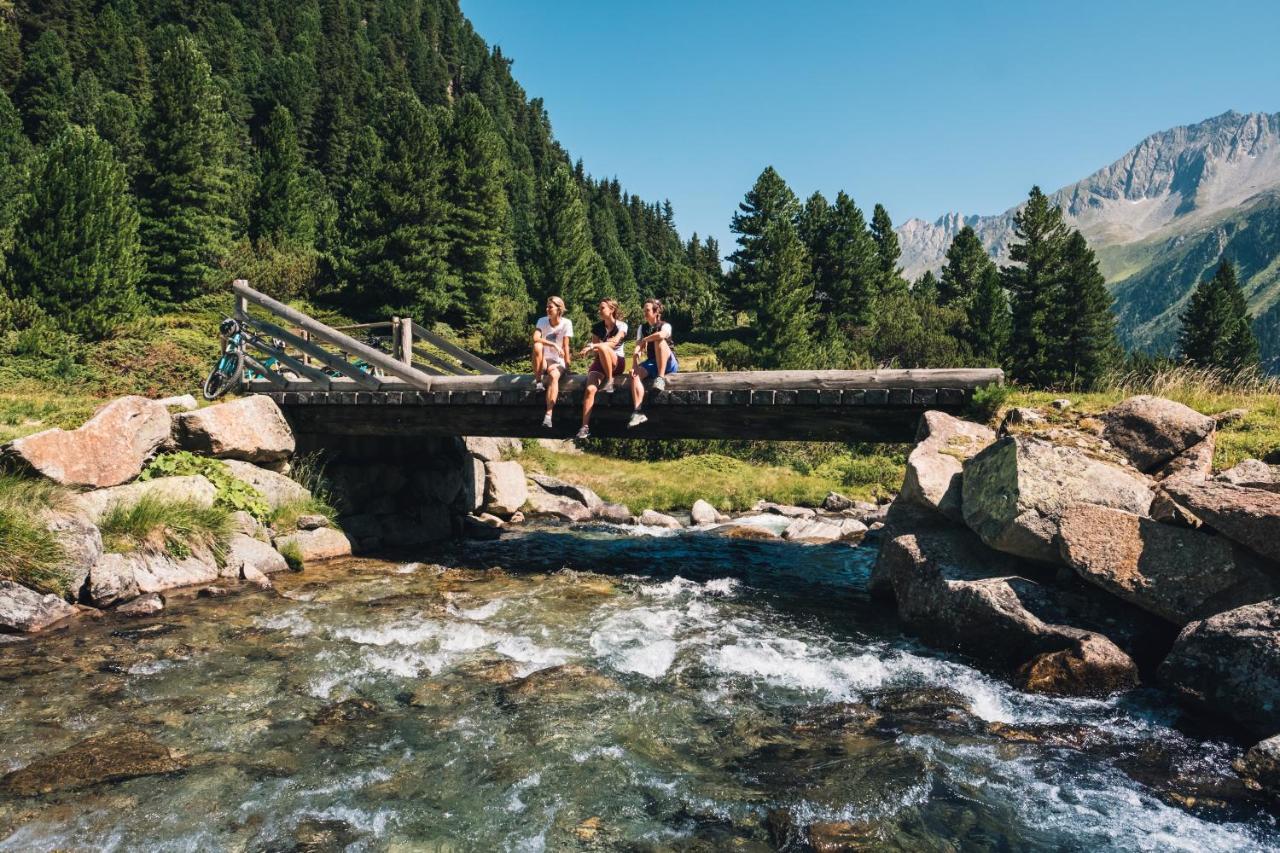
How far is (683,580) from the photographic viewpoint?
11.7 meters

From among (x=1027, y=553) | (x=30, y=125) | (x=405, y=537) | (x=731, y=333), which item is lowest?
(x=405, y=537)

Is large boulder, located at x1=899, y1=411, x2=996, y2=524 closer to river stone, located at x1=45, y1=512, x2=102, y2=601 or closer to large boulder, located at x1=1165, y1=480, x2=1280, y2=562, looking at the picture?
large boulder, located at x1=1165, y1=480, x2=1280, y2=562

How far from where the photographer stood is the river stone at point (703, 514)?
63.2 ft

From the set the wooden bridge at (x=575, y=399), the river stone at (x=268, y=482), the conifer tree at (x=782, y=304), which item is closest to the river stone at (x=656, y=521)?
the wooden bridge at (x=575, y=399)

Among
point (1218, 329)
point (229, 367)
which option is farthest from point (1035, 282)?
point (229, 367)

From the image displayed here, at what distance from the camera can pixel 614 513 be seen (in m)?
19.6

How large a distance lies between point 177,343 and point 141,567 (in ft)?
70.7

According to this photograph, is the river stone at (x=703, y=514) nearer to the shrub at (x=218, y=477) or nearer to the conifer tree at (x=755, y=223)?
the shrub at (x=218, y=477)

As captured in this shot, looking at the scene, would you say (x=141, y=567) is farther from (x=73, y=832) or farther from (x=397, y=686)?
(x=73, y=832)

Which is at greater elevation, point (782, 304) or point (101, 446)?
point (782, 304)

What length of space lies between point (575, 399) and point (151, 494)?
638 cm

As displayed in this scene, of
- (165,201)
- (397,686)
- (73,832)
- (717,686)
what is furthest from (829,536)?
(165,201)

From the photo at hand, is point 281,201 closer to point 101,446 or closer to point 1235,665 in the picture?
point 101,446

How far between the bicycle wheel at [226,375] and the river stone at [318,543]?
4.36 m
